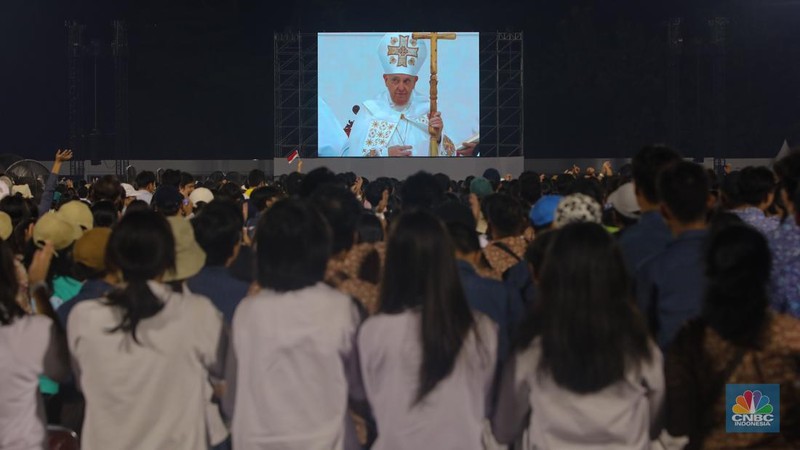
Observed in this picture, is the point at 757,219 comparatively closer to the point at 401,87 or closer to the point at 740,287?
the point at 740,287

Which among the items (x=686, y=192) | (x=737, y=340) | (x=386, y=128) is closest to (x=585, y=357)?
(x=737, y=340)

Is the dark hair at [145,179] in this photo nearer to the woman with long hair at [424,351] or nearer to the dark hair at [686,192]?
the dark hair at [686,192]

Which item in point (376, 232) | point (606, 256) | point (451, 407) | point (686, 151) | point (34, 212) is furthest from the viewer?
point (686, 151)

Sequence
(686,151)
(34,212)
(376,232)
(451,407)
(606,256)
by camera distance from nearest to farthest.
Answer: (606,256) → (451,407) → (376,232) → (34,212) → (686,151)

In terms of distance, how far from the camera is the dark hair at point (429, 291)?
2.66 m

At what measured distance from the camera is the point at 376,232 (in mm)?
4383

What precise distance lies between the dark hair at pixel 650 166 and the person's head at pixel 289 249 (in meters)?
1.30

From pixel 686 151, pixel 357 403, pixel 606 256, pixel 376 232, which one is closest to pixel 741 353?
pixel 606 256

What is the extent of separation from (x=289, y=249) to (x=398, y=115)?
13807 millimetres

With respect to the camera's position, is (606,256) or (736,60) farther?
(736,60)

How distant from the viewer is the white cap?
16312 millimetres

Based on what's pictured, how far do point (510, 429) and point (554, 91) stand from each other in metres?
16.8

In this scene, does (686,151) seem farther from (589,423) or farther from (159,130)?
(589,423)

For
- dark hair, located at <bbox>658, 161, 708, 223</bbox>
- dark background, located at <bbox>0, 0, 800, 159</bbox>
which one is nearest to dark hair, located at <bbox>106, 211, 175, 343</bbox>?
dark hair, located at <bbox>658, 161, 708, 223</bbox>
